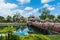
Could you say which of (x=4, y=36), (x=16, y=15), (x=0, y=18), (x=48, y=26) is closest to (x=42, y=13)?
(x=16, y=15)

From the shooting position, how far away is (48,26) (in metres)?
10.8

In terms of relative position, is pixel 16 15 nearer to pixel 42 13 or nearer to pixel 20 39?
pixel 42 13

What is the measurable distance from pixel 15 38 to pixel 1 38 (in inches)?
2.6

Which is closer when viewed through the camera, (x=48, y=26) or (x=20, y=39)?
(x=20, y=39)

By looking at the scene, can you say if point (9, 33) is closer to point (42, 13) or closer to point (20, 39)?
point (20, 39)

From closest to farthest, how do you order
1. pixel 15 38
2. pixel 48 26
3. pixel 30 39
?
1. pixel 30 39
2. pixel 15 38
3. pixel 48 26

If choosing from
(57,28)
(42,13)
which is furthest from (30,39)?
(42,13)

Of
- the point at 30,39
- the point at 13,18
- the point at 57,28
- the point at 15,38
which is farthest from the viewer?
the point at 13,18

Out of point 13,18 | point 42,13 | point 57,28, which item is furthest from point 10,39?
point 42,13

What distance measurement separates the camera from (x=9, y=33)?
2.85 ft

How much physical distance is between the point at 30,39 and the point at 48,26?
10.0 metres

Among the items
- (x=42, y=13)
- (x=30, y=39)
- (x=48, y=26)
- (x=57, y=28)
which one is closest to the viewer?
(x=30, y=39)

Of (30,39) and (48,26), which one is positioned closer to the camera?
(30,39)

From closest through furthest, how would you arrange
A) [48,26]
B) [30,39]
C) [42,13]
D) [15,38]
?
1. [30,39]
2. [15,38]
3. [48,26]
4. [42,13]
